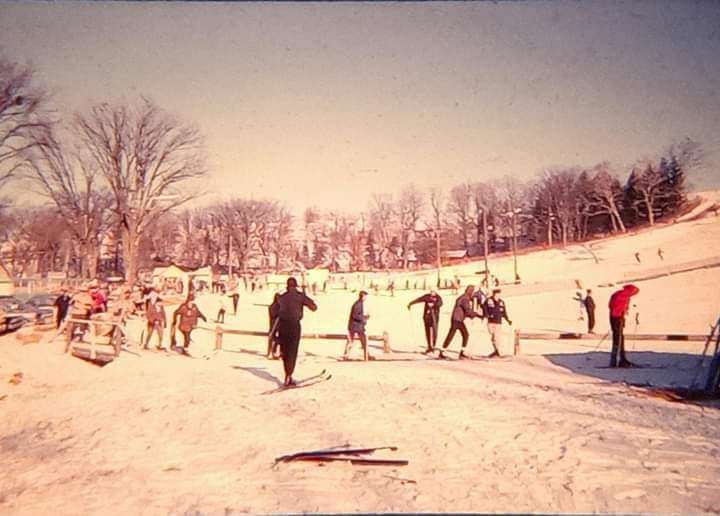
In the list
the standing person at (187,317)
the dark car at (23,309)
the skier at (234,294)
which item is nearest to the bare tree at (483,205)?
the skier at (234,294)

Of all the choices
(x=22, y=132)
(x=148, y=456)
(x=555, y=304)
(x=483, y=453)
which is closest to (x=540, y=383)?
(x=555, y=304)

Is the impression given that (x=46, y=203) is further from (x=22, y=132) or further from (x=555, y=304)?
(x=555, y=304)

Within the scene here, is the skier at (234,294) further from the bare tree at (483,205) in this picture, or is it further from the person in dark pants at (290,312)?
the bare tree at (483,205)

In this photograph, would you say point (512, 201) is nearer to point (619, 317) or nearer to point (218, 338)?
point (619, 317)

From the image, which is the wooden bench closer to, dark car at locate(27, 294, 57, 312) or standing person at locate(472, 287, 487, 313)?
dark car at locate(27, 294, 57, 312)

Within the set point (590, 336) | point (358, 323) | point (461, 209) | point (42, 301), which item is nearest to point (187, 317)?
point (42, 301)

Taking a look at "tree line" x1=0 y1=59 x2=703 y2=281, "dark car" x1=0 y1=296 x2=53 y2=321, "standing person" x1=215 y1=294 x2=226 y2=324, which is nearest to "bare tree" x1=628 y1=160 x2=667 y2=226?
"tree line" x1=0 y1=59 x2=703 y2=281
